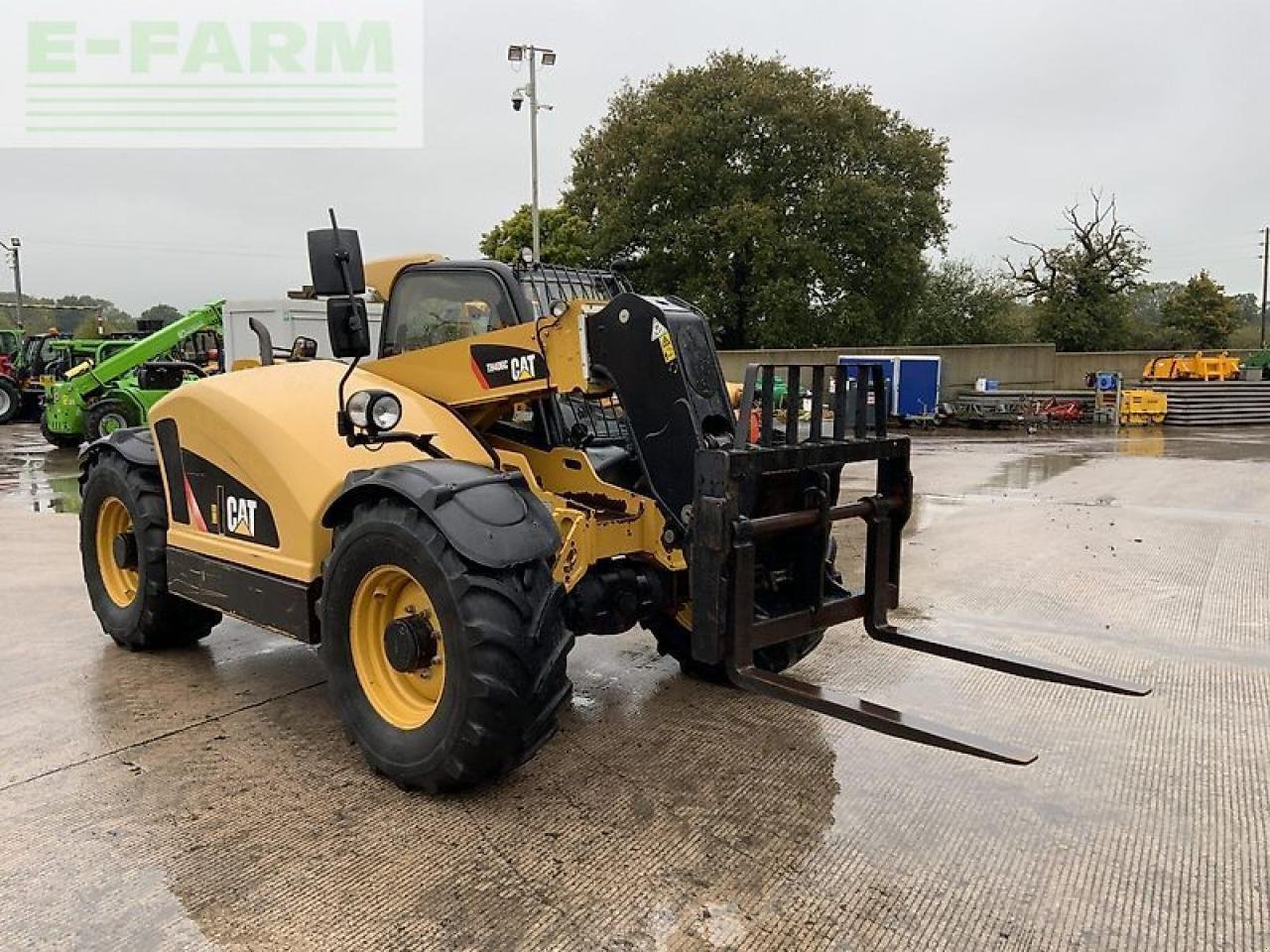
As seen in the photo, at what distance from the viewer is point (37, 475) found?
14078 mm

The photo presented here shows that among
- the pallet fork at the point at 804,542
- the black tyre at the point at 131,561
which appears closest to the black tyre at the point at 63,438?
the black tyre at the point at 131,561

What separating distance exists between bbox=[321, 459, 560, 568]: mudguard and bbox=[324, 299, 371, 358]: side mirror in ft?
1.68

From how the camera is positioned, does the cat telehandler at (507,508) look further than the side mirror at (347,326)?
No

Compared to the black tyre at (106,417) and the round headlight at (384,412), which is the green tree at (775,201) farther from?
the round headlight at (384,412)

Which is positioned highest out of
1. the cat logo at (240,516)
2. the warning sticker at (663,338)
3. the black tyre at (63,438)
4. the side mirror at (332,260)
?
the side mirror at (332,260)

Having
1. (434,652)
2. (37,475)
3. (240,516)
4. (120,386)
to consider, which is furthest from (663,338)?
(120,386)

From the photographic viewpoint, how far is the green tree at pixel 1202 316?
42906mm

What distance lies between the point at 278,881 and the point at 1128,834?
2789 millimetres

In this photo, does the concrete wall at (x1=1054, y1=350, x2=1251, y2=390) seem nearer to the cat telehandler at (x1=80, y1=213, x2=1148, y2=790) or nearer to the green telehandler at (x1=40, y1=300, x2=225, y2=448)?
the green telehandler at (x1=40, y1=300, x2=225, y2=448)

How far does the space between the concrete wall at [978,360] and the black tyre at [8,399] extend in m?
17.6

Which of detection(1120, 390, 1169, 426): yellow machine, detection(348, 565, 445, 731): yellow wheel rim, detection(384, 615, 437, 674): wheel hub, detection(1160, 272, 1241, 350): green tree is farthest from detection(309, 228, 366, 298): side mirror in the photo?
detection(1160, 272, 1241, 350): green tree

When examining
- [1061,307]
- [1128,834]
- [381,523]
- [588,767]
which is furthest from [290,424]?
[1061,307]

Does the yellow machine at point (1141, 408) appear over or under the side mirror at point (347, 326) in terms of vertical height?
under

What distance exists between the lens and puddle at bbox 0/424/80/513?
37.1 feet
